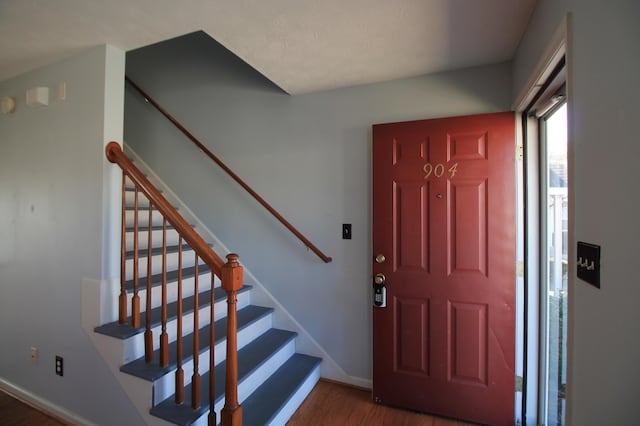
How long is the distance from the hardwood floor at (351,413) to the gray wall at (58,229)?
0.98 meters

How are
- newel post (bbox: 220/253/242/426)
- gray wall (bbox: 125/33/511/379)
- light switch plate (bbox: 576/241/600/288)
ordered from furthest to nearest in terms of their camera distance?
gray wall (bbox: 125/33/511/379)
newel post (bbox: 220/253/242/426)
light switch plate (bbox: 576/241/600/288)

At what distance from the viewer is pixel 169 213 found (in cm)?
146

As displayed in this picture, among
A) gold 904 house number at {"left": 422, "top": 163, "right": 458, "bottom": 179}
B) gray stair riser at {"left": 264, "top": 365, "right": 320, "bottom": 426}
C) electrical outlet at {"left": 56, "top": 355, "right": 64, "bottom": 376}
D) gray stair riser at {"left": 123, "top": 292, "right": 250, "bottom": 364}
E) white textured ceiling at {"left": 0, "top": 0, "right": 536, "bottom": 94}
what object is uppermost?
white textured ceiling at {"left": 0, "top": 0, "right": 536, "bottom": 94}

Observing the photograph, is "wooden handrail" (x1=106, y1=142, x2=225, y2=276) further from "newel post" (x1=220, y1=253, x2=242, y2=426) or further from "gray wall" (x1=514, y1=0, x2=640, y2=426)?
"gray wall" (x1=514, y1=0, x2=640, y2=426)

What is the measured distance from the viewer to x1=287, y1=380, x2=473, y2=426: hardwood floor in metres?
1.78

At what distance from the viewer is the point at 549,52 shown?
1.11 meters

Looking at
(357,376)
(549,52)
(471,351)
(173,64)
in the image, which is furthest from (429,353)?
(173,64)

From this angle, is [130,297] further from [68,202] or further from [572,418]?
[572,418]

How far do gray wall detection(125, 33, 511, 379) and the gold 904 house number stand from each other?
0.37 m

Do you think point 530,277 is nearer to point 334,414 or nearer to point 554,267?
point 554,267

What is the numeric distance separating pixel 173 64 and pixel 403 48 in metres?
2.23

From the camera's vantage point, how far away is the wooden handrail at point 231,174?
2.20 m

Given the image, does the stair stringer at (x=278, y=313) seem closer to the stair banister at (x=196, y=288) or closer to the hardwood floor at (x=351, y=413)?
the hardwood floor at (x=351, y=413)

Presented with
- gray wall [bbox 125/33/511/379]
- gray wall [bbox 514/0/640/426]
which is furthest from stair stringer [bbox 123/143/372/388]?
gray wall [bbox 514/0/640/426]
